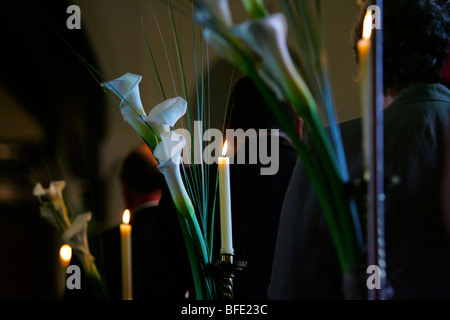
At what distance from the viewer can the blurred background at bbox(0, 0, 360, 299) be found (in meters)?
0.76

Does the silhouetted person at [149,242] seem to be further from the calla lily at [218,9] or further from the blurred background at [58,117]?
the calla lily at [218,9]

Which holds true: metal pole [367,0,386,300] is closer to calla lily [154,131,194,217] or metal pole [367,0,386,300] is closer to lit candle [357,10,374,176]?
lit candle [357,10,374,176]

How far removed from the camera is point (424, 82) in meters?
0.53

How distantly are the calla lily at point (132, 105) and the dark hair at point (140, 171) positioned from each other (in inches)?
12.4

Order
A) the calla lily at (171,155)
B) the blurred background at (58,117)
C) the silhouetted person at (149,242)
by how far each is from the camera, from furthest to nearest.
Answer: the blurred background at (58,117)
the silhouetted person at (149,242)
the calla lily at (171,155)

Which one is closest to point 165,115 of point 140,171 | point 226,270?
point 226,270

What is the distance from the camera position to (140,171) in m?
0.78

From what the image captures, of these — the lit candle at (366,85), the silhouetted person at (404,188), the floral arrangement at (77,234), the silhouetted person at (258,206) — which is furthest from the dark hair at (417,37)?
the floral arrangement at (77,234)

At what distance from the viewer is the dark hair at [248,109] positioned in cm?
65

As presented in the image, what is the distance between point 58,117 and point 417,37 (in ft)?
1.74

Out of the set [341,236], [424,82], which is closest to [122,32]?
[424,82]

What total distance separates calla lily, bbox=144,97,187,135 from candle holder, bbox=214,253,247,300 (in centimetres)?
12

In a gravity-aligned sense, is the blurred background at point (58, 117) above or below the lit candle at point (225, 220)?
above

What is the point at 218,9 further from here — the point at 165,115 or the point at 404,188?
the point at 404,188
